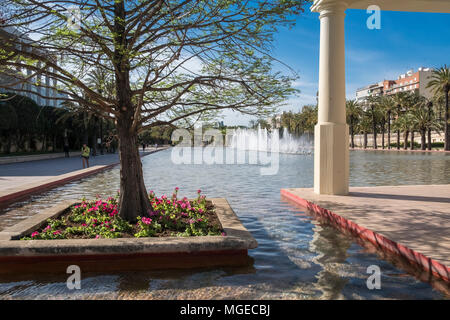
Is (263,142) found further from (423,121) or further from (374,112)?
(374,112)

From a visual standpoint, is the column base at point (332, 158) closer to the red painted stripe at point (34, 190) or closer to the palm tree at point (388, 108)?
the red painted stripe at point (34, 190)

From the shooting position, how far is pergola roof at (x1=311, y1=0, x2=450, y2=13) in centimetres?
1165

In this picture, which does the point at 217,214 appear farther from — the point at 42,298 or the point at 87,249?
the point at 42,298

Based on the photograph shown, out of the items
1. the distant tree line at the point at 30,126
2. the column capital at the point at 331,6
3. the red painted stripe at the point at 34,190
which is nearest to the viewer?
the column capital at the point at 331,6

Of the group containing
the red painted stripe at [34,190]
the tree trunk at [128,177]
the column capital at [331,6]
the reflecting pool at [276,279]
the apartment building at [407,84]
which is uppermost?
the apartment building at [407,84]

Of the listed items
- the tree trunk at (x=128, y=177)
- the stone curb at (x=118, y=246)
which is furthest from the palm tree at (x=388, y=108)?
the stone curb at (x=118, y=246)

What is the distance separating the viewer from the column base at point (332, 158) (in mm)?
11711

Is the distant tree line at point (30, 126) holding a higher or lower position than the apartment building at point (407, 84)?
lower

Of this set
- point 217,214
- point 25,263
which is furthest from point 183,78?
point 25,263

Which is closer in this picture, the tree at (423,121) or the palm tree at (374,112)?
the tree at (423,121)

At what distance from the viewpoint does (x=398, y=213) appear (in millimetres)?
8961

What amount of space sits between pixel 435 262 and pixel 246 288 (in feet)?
8.69

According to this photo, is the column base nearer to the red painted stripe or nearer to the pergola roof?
the pergola roof
